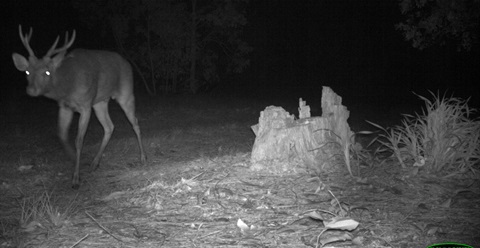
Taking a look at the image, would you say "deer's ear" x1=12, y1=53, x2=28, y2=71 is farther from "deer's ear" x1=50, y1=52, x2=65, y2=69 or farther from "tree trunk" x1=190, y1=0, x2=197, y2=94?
"tree trunk" x1=190, y1=0, x2=197, y2=94

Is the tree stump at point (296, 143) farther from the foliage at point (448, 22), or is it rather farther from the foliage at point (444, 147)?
the foliage at point (448, 22)

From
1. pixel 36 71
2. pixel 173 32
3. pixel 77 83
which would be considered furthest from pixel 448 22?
pixel 173 32

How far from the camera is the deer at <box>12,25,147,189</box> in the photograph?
21.1 feet

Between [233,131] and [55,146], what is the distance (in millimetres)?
4305

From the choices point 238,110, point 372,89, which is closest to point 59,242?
point 238,110

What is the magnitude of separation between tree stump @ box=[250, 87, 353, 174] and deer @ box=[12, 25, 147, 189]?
2.60m

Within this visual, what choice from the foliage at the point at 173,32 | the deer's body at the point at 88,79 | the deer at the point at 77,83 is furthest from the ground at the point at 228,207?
the foliage at the point at 173,32

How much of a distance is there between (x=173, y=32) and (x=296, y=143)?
60.5 ft

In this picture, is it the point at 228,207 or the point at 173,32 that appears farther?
the point at 173,32

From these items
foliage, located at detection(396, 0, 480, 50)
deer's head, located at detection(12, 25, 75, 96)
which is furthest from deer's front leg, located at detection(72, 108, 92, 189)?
foliage, located at detection(396, 0, 480, 50)

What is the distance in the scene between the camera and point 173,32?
22.3m

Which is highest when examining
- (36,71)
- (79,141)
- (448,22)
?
(448,22)

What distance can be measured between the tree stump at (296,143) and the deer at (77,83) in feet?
8.53

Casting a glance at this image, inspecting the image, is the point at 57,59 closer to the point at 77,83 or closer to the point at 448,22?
the point at 77,83
